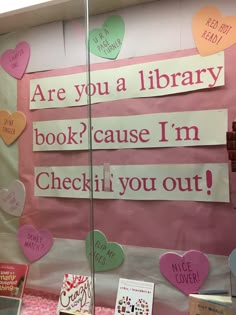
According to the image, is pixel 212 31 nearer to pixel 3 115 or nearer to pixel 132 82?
pixel 132 82

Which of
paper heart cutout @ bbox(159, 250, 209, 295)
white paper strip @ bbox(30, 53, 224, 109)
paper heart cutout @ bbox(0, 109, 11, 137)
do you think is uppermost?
white paper strip @ bbox(30, 53, 224, 109)

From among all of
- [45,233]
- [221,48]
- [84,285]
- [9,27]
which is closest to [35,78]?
[9,27]

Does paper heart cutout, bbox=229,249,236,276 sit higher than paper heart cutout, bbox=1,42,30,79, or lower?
lower

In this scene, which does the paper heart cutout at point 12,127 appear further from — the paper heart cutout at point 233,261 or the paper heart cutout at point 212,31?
the paper heart cutout at point 233,261

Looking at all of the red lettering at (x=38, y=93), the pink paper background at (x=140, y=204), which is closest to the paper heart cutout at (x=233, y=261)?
the pink paper background at (x=140, y=204)

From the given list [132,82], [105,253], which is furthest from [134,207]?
[132,82]

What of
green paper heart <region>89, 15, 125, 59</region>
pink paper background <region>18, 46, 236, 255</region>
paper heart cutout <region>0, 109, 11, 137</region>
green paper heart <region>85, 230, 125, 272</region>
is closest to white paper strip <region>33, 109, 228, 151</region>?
pink paper background <region>18, 46, 236, 255</region>

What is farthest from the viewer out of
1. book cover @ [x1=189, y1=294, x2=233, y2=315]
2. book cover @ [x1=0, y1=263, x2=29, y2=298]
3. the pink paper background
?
book cover @ [x1=0, y1=263, x2=29, y2=298]

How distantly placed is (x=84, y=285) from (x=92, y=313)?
109 millimetres

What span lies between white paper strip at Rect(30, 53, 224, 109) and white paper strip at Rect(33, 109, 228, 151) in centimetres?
8

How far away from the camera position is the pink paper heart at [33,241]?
57.6 inches

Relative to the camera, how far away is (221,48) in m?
1.17

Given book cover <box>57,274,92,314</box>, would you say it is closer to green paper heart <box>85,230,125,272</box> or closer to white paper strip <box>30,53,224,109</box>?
green paper heart <box>85,230,125,272</box>

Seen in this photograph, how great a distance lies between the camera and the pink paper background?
46.3 inches
